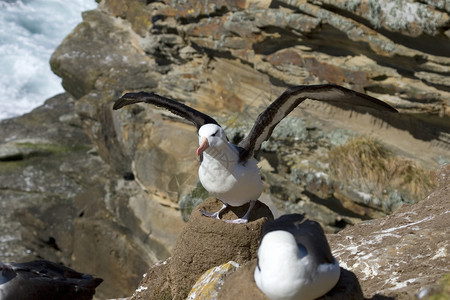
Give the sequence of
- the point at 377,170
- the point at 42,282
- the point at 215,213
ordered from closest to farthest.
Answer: the point at 215,213 < the point at 42,282 < the point at 377,170

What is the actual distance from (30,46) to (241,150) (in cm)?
2521

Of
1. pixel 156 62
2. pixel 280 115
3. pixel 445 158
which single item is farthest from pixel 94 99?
pixel 280 115

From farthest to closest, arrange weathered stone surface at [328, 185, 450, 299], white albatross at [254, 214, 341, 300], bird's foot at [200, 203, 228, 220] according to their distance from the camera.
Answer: bird's foot at [200, 203, 228, 220], weathered stone surface at [328, 185, 450, 299], white albatross at [254, 214, 341, 300]

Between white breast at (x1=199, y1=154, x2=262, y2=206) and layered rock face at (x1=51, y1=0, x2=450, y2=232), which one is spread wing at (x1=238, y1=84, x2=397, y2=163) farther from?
layered rock face at (x1=51, y1=0, x2=450, y2=232)

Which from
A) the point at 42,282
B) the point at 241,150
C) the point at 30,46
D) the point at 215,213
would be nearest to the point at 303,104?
the point at 241,150

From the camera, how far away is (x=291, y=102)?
21.1ft

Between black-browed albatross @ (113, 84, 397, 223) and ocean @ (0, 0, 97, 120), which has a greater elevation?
black-browed albatross @ (113, 84, 397, 223)

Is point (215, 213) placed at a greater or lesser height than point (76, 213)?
greater

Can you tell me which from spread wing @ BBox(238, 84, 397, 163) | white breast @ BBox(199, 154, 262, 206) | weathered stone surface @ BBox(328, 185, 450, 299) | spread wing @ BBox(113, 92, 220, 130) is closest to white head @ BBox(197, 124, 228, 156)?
white breast @ BBox(199, 154, 262, 206)

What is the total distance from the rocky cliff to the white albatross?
569 cm

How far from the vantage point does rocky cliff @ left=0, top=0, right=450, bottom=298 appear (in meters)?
9.93

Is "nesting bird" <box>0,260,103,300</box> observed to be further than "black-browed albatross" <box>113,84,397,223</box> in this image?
Yes

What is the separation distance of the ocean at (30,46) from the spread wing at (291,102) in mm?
19309

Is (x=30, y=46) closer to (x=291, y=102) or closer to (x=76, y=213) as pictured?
(x=76, y=213)
